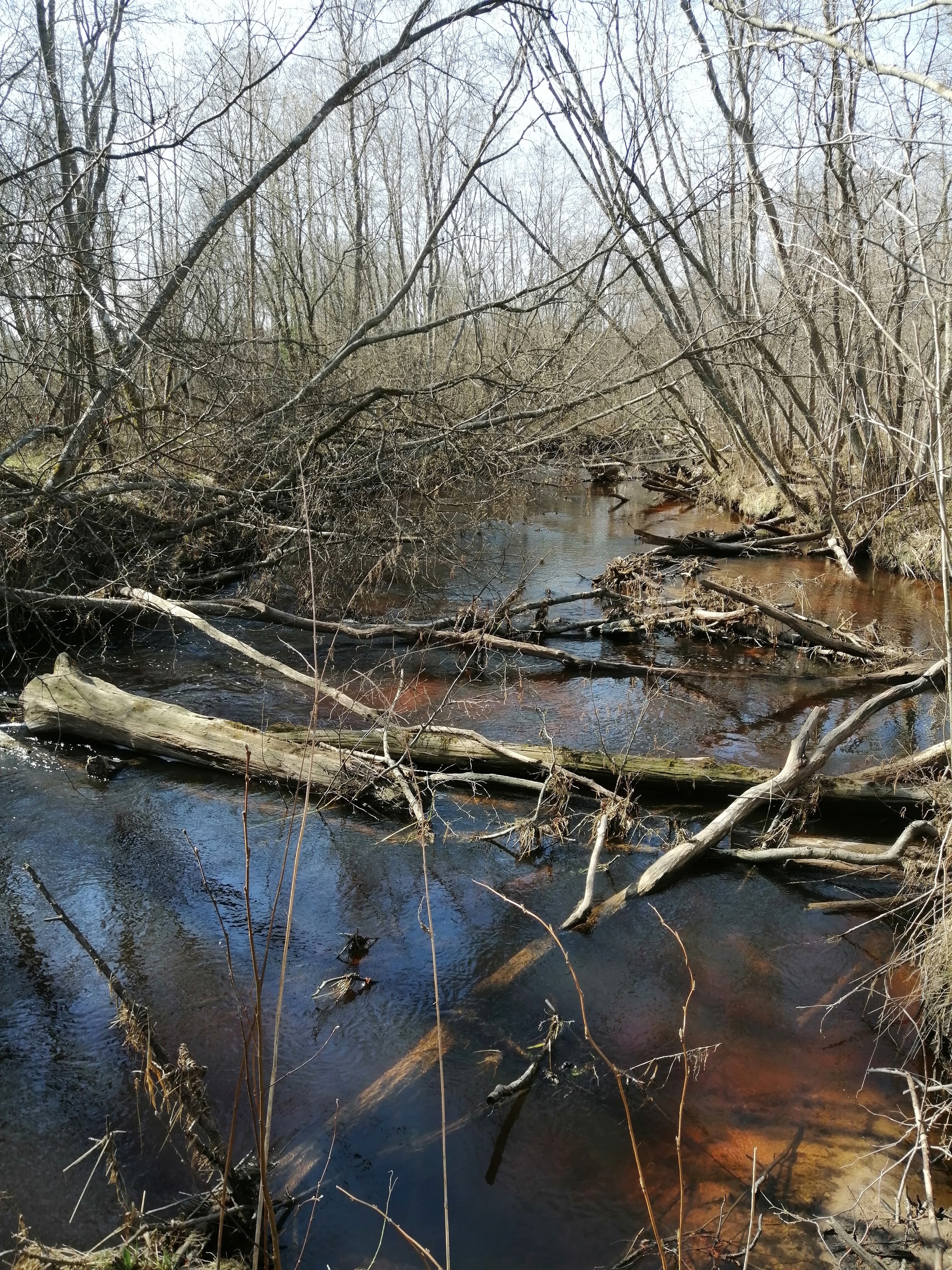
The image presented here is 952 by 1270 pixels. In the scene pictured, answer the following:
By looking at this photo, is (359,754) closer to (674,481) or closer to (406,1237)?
(406,1237)

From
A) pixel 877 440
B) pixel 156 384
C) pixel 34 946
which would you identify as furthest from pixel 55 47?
pixel 877 440

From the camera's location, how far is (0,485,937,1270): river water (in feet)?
10.2

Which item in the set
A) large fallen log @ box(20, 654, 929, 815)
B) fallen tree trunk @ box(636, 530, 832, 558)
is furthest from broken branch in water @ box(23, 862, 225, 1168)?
fallen tree trunk @ box(636, 530, 832, 558)

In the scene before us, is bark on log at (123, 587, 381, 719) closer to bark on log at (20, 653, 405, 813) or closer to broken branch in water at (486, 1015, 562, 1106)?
bark on log at (20, 653, 405, 813)

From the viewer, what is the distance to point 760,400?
597 inches

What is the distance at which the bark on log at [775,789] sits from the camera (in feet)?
16.2

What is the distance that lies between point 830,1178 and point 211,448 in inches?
354

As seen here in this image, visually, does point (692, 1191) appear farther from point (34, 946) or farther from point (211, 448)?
point (211, 448)

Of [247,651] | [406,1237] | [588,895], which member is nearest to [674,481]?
[247,651]

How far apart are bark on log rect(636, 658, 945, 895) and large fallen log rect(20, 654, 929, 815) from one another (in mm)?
267

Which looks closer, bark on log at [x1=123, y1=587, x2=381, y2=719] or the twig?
the twig

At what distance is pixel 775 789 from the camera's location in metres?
5.25

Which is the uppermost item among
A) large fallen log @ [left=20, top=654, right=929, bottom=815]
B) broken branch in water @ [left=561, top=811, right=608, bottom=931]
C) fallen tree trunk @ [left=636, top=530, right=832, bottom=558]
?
fallen tree trunk @ [left=636, top=530, right=832, bottom=558]

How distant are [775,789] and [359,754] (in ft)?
8.56
